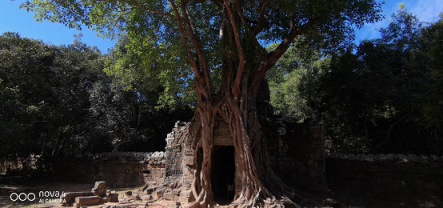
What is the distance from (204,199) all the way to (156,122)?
8012mm

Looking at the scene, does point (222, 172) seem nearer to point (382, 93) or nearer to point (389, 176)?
point (389, 176)

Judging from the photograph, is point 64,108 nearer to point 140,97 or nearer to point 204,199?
point 140,97

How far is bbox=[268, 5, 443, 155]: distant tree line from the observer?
32.3 feet

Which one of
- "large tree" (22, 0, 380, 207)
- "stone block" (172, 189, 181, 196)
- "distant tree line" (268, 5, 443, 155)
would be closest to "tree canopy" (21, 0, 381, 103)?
"large tree" (22, 0, 380, 207)

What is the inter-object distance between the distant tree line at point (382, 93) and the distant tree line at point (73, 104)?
815cm

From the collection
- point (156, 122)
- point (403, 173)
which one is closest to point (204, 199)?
point (403, 173)

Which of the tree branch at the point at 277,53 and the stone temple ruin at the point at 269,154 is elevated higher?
the tree branch at the point at 277,53

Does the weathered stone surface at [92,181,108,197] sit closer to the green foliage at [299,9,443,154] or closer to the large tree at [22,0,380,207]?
the large tree at [22,0,380,207]

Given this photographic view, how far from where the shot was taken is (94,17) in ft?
25.5

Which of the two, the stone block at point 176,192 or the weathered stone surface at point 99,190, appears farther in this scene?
the stone block at point 176,192

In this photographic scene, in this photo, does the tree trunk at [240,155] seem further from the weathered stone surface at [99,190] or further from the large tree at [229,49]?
the weathered stone surface at [99,190]

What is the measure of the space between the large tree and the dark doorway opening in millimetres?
1089

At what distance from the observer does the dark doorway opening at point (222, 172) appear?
8.76 m

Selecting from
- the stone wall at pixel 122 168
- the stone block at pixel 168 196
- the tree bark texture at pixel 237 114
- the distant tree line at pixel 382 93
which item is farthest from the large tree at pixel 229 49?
the stone wall at pixel 122 168
